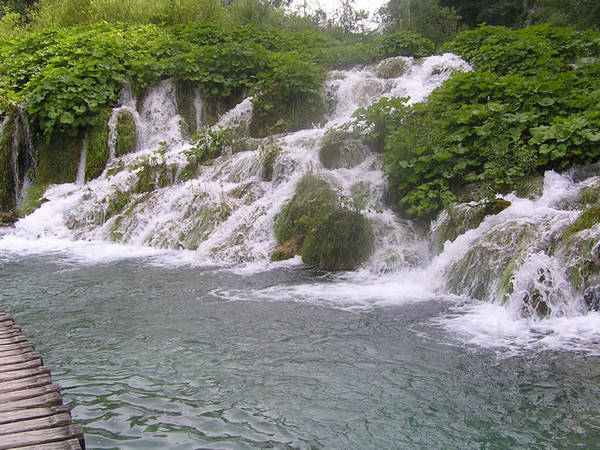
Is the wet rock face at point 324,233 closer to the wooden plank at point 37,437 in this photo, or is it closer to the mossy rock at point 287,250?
the mossy rock at point 287,250

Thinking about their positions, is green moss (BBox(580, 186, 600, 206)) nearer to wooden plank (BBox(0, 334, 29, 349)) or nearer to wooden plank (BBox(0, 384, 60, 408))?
wooden plank (BBox(0, 384, 60, 408))

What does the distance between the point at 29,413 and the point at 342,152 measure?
783cm

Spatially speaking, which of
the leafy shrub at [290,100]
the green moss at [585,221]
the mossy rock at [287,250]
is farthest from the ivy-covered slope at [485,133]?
the leafy shrub at [290,100]

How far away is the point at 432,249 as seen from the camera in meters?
7.96

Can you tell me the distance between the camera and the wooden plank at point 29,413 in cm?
308

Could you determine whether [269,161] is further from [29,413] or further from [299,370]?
[29,413]

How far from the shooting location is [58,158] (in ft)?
43.9

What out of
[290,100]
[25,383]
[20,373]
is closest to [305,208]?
[290,100]

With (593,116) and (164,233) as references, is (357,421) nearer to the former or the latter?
(593,116)

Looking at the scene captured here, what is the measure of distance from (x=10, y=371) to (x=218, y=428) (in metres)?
1.49

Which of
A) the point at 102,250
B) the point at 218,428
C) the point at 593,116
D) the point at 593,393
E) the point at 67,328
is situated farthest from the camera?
the point at 102,250

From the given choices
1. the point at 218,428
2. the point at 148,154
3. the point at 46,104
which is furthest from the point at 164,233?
the point at 218,428

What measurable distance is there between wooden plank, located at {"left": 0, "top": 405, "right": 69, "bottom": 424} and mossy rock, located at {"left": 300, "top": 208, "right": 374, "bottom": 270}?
539 cm

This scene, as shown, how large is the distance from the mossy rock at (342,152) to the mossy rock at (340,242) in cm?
181
